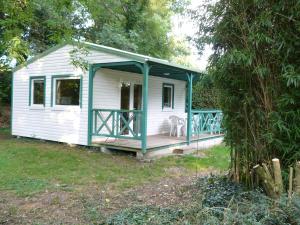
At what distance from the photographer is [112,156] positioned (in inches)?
357

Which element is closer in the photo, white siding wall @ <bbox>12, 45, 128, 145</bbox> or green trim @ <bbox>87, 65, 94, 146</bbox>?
green trim @ <bbox>87, 65, 94, 146</bbox>

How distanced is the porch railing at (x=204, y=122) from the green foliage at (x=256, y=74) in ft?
20.8

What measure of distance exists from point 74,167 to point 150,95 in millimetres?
5276

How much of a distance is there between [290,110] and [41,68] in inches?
361

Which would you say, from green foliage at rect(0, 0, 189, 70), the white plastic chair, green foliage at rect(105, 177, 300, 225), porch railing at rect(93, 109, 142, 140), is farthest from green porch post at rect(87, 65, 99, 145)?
green foliage at rect(105, 177, 300, 225)

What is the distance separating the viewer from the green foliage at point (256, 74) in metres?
4.22

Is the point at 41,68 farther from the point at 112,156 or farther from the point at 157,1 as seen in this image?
the point at 157,1

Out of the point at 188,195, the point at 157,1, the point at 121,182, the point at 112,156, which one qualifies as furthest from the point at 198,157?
the point at 157,1

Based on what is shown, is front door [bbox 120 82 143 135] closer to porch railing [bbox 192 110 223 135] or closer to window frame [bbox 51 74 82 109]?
window frame [bbox 51 74 82 109]

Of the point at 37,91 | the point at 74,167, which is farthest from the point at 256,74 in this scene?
the point at 37,91

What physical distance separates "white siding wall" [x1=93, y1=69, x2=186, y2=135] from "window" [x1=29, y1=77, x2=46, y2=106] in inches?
95.2

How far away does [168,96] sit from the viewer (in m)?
13.7

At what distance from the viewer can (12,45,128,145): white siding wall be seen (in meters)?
10.2

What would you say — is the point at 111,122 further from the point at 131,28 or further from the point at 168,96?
the point at 131,28
